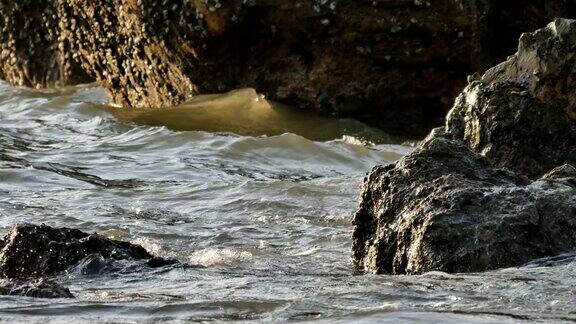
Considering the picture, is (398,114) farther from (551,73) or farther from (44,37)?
(44,37)

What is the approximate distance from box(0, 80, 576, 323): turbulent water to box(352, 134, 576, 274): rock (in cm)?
15

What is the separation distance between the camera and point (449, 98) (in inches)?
396

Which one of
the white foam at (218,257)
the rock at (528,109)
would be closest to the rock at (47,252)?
the white foam at (218,257)

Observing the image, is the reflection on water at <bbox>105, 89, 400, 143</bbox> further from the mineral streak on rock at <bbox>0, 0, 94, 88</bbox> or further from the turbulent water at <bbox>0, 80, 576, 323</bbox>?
the mineral streak on rock at <bbox>0, 0, 94, 88</bbox>

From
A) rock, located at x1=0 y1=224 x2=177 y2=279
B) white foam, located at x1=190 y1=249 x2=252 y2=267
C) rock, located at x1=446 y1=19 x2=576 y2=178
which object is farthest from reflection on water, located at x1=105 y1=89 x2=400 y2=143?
rock, located at x1=0 y1=224 x2=177 y2=279

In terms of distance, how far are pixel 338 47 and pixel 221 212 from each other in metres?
3.36

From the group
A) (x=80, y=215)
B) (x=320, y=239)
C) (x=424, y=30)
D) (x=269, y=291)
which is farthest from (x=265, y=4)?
(x=269, y=291)

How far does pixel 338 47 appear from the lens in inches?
391

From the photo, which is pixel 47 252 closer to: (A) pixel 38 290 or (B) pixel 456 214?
(A) pixel 38 290

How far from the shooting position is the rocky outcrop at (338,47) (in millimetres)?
9805

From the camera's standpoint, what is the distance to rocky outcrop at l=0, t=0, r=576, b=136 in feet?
32.2

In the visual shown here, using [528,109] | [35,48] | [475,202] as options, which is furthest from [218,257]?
[35,48]

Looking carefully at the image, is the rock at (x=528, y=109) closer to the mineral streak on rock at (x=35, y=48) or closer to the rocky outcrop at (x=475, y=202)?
the rocky outcrop at (x=475, y=202)

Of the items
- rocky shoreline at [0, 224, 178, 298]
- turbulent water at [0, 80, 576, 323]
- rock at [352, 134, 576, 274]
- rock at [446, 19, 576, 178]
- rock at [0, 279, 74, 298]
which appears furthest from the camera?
rock at [446, 19, 576, 178]
